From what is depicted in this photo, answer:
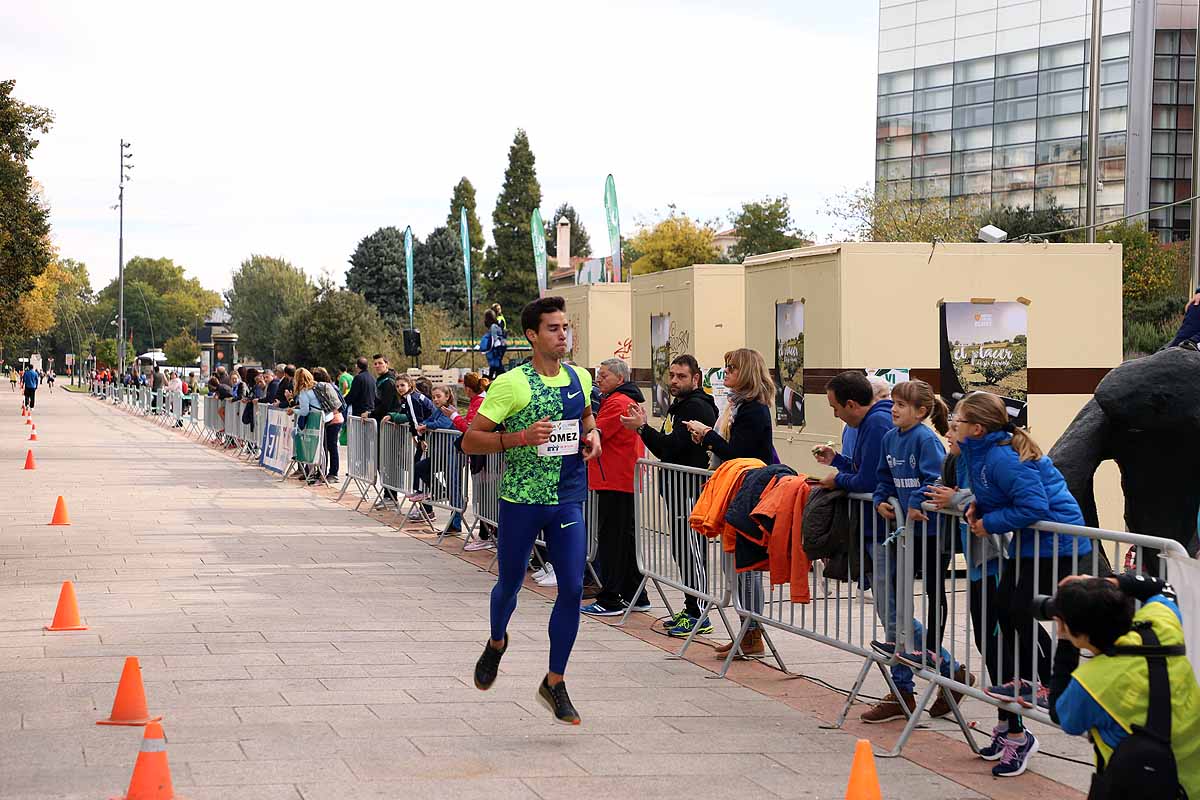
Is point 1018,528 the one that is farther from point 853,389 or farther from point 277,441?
point 277,441

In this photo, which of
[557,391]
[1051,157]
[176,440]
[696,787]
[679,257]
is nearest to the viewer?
[696,787]

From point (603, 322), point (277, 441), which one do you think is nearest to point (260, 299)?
point (277, 441)

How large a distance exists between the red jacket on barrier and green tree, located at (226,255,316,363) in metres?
105

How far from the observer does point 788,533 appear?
7.62 m

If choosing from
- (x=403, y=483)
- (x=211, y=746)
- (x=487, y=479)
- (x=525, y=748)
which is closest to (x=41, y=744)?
(x=211, y=746)

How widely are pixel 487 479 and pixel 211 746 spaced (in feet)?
23.2

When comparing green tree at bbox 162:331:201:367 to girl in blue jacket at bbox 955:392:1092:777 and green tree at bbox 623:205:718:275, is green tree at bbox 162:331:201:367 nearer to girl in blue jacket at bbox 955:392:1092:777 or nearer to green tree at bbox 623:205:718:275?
green tree at bbox 623:205:718:275

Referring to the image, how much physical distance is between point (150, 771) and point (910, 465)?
11.8 feet

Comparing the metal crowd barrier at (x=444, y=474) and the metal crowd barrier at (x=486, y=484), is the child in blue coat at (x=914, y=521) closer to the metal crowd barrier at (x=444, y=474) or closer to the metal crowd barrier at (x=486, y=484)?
the metal crowd barrier at (x=486, y=484)

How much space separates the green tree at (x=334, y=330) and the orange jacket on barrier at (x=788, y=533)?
7132 cm

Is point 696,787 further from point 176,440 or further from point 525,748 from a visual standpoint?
point 176,440

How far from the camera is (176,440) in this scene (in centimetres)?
3706

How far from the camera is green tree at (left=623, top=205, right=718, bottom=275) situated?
79.2m

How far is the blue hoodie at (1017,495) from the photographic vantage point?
585cm
